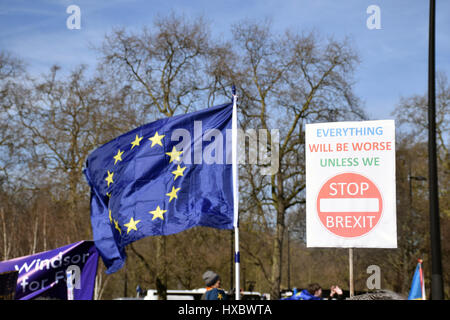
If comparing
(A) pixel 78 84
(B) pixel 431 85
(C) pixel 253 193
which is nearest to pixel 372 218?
(B) pixel 431 85

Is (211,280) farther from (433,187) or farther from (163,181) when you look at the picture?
(433,187)

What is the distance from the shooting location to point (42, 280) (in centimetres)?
955

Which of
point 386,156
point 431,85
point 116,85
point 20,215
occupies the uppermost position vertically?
point 116,85

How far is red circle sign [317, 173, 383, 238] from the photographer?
804 cm

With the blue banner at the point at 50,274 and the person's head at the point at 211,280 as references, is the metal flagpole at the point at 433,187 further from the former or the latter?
the blue banner at the point at 50,274

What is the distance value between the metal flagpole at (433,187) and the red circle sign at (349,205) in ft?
17.4

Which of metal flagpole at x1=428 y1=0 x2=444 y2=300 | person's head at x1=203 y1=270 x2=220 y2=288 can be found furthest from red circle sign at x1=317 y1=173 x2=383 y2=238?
metal flagpole at x1=428 y1=0 x2=444 y2=300

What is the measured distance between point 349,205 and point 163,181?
350cm

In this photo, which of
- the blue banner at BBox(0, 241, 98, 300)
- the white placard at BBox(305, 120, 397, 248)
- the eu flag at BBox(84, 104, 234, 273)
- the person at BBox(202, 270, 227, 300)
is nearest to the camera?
the person at BBox(202, 270, 227, 300)

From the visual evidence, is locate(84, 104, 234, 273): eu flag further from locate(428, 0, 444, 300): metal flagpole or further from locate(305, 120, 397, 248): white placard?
locate(428, 0, 444, 300): metal flagpole

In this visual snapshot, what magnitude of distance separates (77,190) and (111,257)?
67.3 feet

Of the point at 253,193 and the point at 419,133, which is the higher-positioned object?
the point at 419,133
